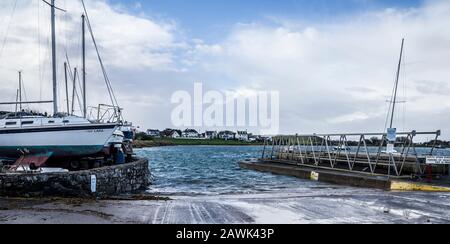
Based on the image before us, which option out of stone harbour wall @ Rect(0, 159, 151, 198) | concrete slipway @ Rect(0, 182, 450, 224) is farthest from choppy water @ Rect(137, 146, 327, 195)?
concrete slipway @ Rect(0, 182, 450, 224)

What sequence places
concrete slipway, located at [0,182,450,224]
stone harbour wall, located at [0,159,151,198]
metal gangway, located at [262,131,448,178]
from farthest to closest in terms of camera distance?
metal gangway, located at [262,131,448,178]
stone harbour wall, located at [0,159,151,198]
concrete slipway, located at [0,182,450,224]

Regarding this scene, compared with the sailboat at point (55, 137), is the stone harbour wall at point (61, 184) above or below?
below

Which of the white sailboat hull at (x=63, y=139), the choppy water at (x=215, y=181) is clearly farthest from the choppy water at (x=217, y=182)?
the white sailboat hull at (x=63, y=139)

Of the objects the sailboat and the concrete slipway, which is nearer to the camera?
the concrete slipway

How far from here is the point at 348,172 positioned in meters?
24.6

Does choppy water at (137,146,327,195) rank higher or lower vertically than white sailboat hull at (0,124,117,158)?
lower

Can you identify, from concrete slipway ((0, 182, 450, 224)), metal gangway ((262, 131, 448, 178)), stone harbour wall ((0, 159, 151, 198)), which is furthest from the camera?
metal gangway ((262, 131, 448, 178))

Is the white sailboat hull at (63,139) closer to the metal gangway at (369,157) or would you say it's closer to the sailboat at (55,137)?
the sailboat at (55,137)

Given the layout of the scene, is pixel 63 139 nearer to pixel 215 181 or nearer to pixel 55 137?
pixel 55 137

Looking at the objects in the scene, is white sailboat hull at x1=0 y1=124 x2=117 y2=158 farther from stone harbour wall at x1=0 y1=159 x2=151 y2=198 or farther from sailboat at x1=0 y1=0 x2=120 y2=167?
stone harbour wall at x1=0 y1=159 x2=151 y2=198

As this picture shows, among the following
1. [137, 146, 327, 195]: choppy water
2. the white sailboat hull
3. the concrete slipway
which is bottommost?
[137, 146, 327, 195]: choppy water

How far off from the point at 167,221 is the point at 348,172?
1666cm
